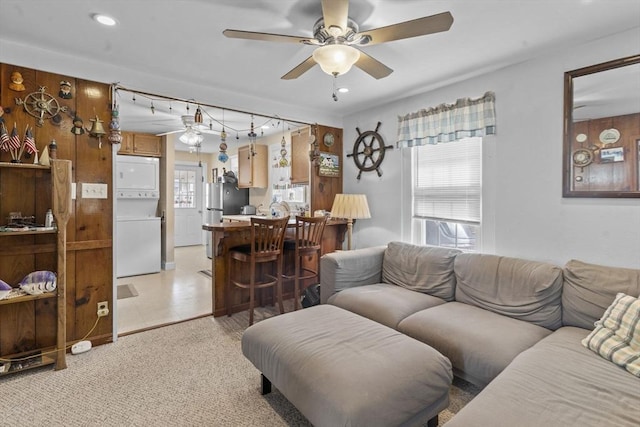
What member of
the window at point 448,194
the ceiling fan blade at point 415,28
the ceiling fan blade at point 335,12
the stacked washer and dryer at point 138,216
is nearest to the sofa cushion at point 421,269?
the window at point 448,194

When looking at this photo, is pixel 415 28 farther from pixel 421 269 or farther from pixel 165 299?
pixel 165 299

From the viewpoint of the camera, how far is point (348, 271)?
299cm

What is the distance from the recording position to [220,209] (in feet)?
21.3

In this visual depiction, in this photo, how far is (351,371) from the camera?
1.49 m

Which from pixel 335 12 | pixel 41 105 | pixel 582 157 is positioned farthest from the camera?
pixel 41 105

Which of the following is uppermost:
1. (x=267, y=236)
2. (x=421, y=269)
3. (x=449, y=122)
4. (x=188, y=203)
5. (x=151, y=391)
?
(x=449, y=122)

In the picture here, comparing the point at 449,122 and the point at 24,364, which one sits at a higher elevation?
the point at 449,122

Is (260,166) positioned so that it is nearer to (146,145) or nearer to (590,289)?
(146,145)

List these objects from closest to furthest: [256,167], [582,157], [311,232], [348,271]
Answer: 1. [582,157]
2. [348,271]
3. [311,232]
4. [256,167]

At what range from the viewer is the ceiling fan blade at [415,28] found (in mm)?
1543

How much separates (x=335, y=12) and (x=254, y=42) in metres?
0.95

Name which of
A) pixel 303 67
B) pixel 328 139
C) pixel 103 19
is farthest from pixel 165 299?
pixel 303 67

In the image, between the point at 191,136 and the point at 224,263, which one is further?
the point at 191,136

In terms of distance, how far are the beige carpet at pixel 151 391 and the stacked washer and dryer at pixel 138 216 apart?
258cm
